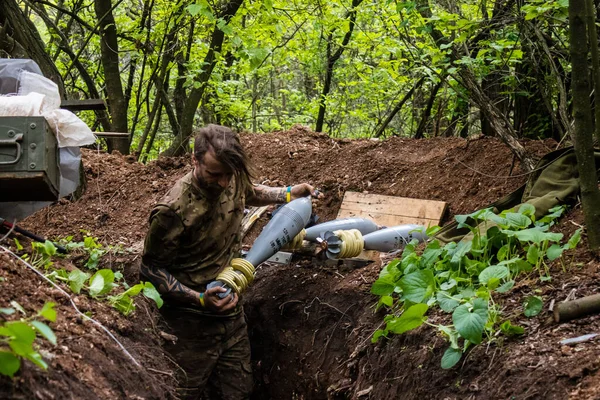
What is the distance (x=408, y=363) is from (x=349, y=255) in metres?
1.46

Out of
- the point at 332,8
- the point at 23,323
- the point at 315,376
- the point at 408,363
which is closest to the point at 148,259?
the point at 315,376

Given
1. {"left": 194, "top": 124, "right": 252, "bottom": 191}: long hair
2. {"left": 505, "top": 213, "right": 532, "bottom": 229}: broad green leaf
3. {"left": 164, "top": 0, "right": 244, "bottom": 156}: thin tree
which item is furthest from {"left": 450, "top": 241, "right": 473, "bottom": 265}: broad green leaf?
{"left": 164, "top": 0, "right": 244, "bottom": 156}: thin tree

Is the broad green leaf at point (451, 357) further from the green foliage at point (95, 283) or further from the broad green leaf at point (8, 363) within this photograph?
the broad green leaf at point (8, 363)

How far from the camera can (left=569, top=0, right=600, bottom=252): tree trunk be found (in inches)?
128

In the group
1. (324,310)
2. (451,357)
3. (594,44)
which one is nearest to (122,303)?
(451,357)

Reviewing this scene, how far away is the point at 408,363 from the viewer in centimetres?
360

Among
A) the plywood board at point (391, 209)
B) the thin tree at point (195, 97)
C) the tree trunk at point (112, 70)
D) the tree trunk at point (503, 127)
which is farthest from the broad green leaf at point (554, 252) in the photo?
the tree trunk at point (112, 70)

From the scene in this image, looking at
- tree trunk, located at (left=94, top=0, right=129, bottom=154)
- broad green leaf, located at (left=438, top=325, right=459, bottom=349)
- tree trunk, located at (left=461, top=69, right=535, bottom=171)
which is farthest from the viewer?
tree trunk, located at (left=94, top=0, right=129, bottom=154)

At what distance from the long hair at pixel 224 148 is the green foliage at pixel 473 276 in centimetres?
106

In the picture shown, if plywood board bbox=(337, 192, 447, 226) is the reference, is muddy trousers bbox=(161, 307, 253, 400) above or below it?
below

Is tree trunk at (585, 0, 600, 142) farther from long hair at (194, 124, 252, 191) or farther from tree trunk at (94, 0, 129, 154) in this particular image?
tree trunk at (94, 0, 129, 154)

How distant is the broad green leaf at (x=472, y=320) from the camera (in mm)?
2922

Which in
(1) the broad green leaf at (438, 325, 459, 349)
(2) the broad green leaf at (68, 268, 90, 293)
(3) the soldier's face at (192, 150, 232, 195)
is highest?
(3) the soldier's face at (192, 150, 232, 195)

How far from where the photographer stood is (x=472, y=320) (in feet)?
9.70
